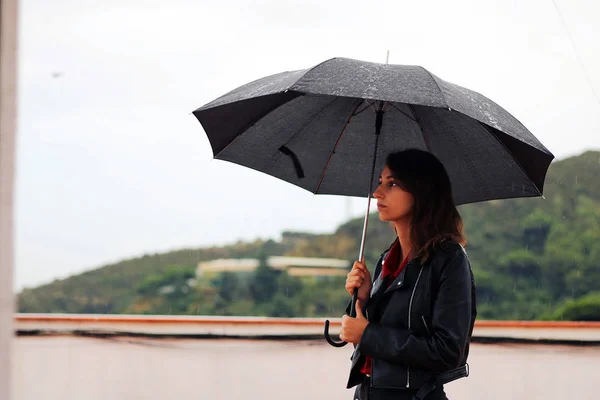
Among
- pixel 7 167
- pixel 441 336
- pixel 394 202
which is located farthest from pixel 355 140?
pixel 7 167

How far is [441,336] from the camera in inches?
72.9

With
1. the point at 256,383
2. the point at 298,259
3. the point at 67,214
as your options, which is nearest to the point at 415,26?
the point at 298,259

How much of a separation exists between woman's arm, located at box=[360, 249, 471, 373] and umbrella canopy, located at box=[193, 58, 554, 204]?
1.52 feet

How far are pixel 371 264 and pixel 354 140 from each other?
13482 millimetres

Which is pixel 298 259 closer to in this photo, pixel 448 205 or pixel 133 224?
pixel 133 224

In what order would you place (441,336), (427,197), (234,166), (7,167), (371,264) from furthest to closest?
(234,166) → (371,264) → (7,167) → (427,197) → (441,336)

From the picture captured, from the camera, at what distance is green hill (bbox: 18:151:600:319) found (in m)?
15.2

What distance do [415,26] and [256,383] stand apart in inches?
498

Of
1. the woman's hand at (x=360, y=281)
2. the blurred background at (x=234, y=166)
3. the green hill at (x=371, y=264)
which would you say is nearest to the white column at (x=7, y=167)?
the woman's hand at (x=360, y=281)

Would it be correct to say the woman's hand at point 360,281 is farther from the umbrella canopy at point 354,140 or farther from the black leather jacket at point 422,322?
the umbrella canopy at point 354,140

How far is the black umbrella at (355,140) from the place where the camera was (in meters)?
2.30

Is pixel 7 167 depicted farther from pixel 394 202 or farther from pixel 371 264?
pixel 371 264

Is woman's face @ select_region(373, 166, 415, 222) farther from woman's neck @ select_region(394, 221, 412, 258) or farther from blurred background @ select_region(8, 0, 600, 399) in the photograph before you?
blurred background @ select_region(8, 0, 600, 399)

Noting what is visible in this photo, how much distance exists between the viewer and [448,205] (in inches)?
80.0
